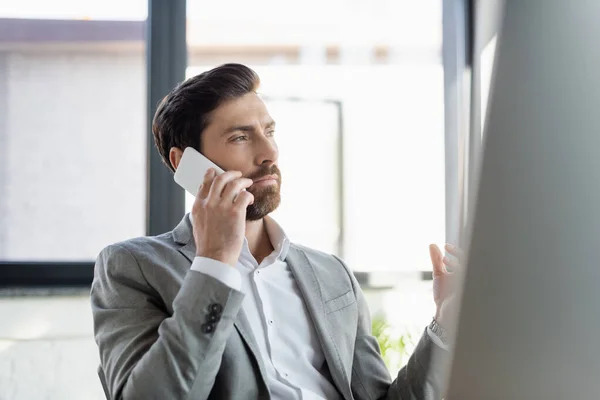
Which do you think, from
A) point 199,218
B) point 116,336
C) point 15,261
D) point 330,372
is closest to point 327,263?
point 330,372

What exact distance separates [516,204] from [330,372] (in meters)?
1.20

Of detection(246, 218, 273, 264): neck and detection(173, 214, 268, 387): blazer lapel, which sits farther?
detection(246, 218, 273, 264): neck

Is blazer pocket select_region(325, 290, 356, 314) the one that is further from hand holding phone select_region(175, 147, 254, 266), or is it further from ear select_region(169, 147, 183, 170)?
ear select_region(169, 147, 183, 170)

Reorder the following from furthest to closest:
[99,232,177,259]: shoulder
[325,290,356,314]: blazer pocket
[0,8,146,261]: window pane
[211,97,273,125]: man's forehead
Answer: [0,8,146,261]: window pane < [211,97,273,125]: man's forehead < [325,290,356,314]: blazer pocket < [99,232,177,259]: shoulder

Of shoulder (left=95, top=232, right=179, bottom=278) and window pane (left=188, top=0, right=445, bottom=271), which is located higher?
window pane (left=188, top=0, right=445, bottom=271)

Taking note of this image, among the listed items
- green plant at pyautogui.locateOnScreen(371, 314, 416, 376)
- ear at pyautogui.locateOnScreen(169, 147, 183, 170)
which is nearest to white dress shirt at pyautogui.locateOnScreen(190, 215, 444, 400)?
ear at pyautogui.locateOnScreen(169, 147, 183, 170)

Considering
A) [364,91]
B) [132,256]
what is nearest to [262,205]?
[132,256]

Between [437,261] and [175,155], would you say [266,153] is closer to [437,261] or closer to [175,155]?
[175,155]

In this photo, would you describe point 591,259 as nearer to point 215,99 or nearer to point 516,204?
point 516,204

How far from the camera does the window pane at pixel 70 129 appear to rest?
7.68 feet

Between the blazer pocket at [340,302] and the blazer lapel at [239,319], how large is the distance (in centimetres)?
22

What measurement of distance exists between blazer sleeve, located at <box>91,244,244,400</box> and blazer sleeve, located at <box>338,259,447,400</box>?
45cm

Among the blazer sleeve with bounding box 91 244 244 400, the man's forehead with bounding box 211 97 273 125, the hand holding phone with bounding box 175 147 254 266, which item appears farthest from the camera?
the man's forehead with bounding box 211 97 273 125

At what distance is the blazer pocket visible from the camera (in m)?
1.44
